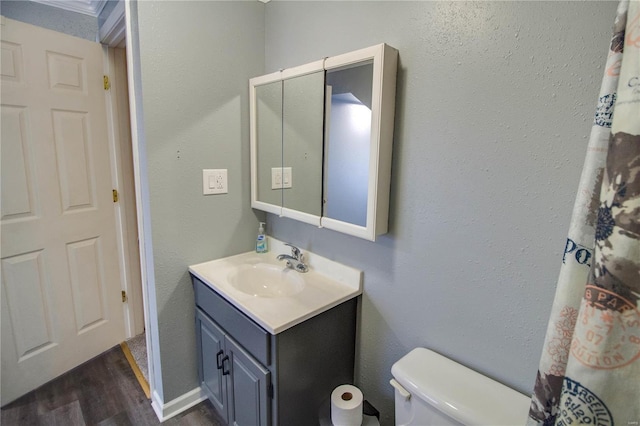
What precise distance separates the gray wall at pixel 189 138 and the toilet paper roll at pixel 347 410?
0.90 meters

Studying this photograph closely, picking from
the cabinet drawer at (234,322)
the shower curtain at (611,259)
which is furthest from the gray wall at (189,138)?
the shower curtain at (611,259)

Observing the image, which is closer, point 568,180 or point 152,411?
point 568,180

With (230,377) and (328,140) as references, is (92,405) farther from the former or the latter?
(328,140)

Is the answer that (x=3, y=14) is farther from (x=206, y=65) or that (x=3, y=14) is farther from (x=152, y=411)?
(x=152, y=411)

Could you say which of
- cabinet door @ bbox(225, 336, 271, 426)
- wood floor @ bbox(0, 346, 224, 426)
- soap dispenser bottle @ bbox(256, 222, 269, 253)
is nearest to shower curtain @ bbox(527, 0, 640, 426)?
cabinet door @ bbox(225, 336, 271, 426)

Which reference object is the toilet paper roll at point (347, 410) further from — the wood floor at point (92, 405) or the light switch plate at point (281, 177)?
the light switch plate at point (281, 177)

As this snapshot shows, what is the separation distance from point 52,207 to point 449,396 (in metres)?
2.16

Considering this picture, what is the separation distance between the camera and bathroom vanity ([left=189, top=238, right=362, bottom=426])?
3.87 feet

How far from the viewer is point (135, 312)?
91.1 inches

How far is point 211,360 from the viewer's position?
1.57 m

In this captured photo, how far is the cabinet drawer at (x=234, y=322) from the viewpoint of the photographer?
46.4 inches

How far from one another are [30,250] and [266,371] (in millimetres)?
1534

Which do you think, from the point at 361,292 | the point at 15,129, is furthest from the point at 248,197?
the point at 15,129

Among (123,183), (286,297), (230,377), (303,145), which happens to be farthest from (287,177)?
(123,183)
